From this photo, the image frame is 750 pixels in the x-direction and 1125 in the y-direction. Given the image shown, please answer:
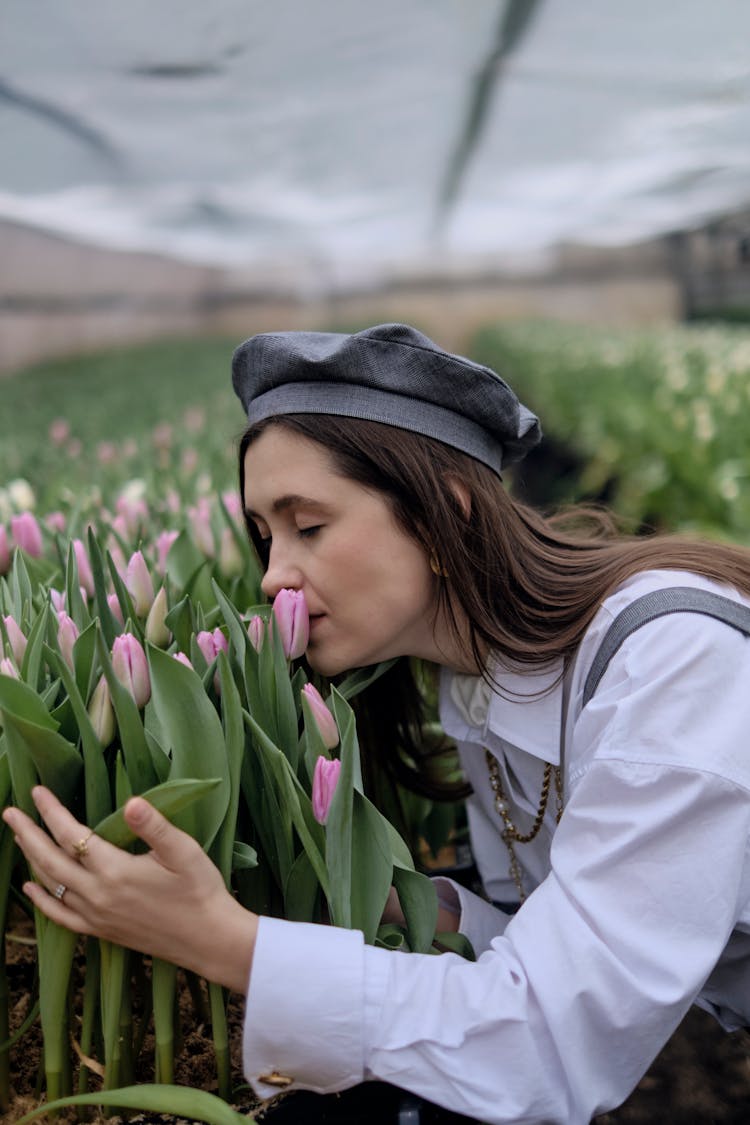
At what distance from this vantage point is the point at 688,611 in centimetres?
115

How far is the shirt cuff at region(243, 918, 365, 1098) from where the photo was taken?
0.92 meters

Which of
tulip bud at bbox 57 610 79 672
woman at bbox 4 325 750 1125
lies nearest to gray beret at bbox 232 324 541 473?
woman at bbox 4 325 750 1125

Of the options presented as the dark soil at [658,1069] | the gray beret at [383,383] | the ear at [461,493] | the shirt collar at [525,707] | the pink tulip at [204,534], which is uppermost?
the gray beret at [383,383]

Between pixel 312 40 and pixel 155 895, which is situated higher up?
pixel 312 40

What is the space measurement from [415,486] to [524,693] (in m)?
0.30

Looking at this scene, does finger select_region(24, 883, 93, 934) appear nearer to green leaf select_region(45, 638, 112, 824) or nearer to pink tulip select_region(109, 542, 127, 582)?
green leaf select_region(45, 638, 112, 824)

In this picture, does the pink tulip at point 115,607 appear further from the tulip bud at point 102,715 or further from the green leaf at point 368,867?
the green leaf at point 368,867

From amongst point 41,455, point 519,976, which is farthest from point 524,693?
point 41,455

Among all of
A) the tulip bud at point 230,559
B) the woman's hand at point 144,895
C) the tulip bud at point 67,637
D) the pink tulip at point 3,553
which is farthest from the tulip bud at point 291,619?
the pink tulip at point 3,553

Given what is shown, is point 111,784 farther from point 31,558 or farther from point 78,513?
point 78,513

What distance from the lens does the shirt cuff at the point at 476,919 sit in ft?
4.41

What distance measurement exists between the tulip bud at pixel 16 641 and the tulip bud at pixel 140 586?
0.73ft

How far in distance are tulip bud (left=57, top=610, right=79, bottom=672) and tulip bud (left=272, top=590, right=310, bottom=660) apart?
22 centimetres

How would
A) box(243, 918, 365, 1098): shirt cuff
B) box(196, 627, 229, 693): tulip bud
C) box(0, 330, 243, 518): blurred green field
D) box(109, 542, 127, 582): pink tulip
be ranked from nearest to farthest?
box(243, 918, 365, 1098): shirt cuff → box(196, 627, 229, 693): tulip bud → box(109, 542, 127, 582): pink tulip → box(0, 330, 243, 518): blurred green field
